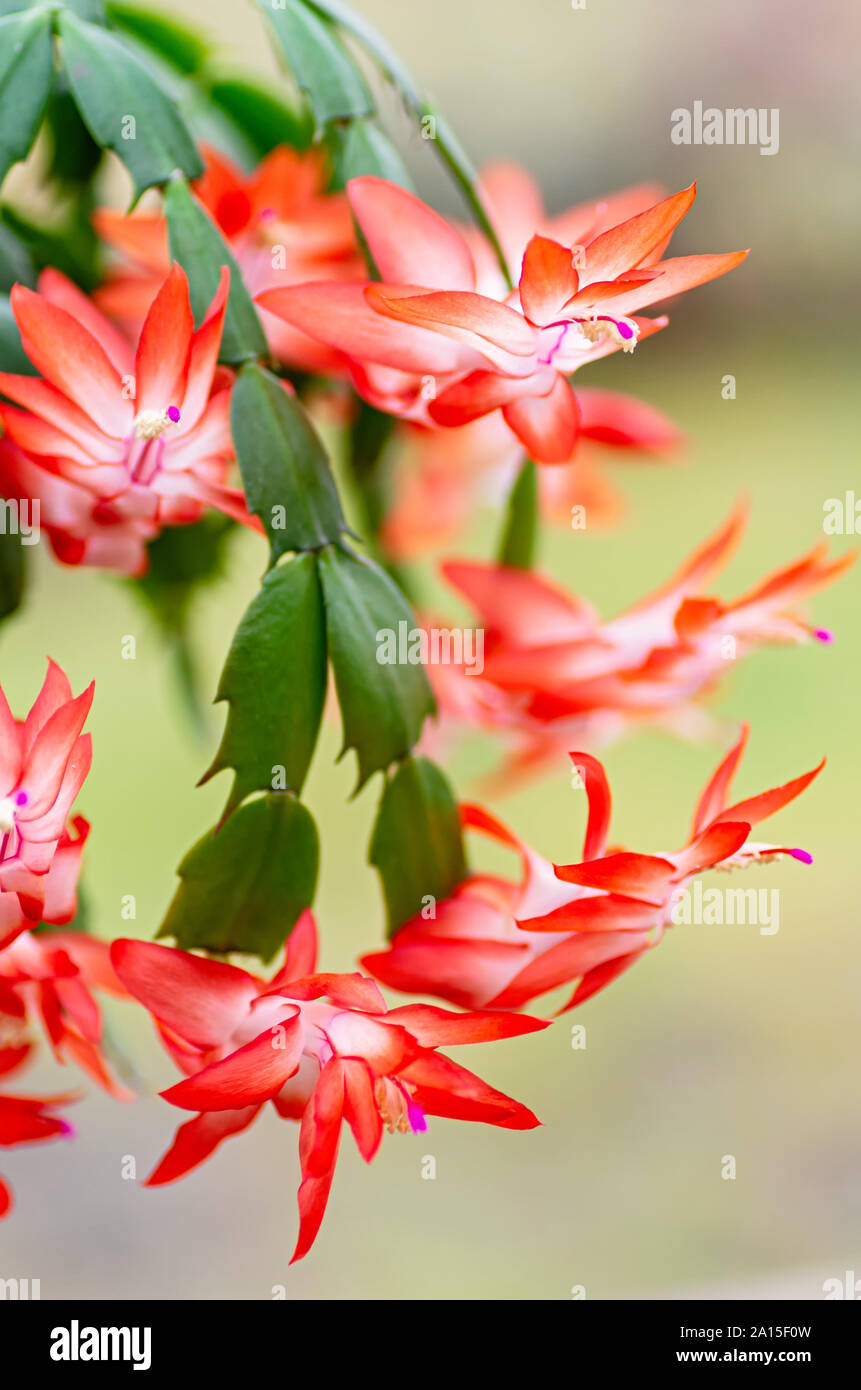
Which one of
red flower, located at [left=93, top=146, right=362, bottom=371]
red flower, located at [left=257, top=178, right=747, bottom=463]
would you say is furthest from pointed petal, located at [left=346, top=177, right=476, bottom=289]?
red flower, located at [left=93, top=146, right=362, bottom=371]

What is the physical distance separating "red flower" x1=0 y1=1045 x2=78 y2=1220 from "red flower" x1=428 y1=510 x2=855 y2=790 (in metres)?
0.21

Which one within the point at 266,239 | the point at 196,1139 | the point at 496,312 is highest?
the point at 266,239

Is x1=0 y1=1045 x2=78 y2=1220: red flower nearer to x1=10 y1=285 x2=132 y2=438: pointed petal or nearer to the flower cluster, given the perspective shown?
the flower cluster

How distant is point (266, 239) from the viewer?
49cm

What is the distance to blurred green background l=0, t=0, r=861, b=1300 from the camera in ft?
3.75

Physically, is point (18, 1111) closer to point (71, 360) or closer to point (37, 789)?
point (37, 789)

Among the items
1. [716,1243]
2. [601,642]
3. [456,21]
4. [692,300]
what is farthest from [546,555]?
[601,642]

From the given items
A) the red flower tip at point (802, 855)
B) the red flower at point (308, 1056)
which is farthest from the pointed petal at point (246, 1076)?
the red flower tip at point (802, 855)

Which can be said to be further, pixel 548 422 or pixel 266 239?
pixel 266 239

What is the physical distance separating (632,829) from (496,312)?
4.60 ft

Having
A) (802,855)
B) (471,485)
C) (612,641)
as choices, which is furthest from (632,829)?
(802,855)

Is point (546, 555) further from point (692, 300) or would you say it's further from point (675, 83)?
point (675, 83)

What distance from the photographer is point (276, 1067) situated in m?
0.33

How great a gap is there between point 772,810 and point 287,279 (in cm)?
28
